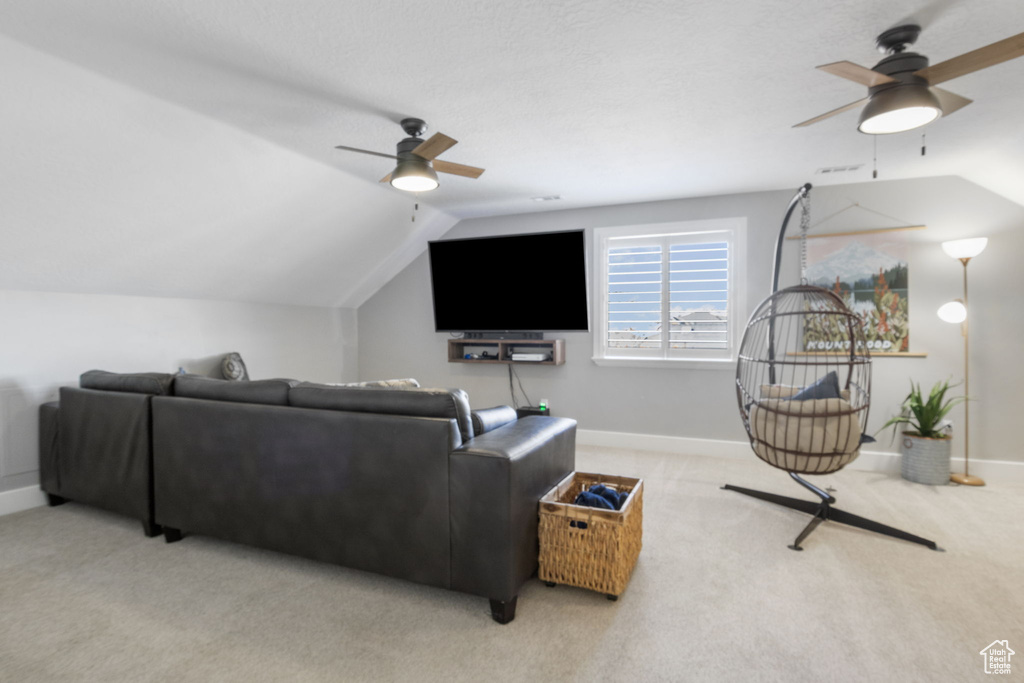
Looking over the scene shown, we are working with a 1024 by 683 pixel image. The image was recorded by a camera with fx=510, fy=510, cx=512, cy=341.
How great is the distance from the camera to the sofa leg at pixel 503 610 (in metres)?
1.94

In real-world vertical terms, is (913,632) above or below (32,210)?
below

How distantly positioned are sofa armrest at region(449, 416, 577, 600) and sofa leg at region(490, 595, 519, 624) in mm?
35

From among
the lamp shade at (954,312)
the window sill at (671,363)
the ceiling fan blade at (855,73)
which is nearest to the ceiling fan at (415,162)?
the ceiling fan blade at (855,73)

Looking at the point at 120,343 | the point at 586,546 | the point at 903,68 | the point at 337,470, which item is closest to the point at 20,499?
the point at 120,343

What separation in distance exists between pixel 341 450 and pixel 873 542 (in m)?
2.77

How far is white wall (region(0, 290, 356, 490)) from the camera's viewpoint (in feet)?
10.2

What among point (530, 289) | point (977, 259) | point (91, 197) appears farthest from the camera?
point (530, 289)

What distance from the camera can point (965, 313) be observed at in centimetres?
379

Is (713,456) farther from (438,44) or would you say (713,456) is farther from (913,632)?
(438,44)

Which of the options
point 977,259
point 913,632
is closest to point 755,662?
point 913,632

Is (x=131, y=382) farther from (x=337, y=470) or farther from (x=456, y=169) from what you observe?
(x=456, y=169)

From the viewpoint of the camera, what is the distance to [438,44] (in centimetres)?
217

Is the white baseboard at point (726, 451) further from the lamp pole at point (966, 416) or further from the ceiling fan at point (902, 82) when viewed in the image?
the ceiling fan at point (902, 82)

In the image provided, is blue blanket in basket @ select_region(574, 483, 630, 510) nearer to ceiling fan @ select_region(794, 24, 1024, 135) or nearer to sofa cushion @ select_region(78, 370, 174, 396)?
ceiling fan @ select_region(794, 24, 1024, 135)
